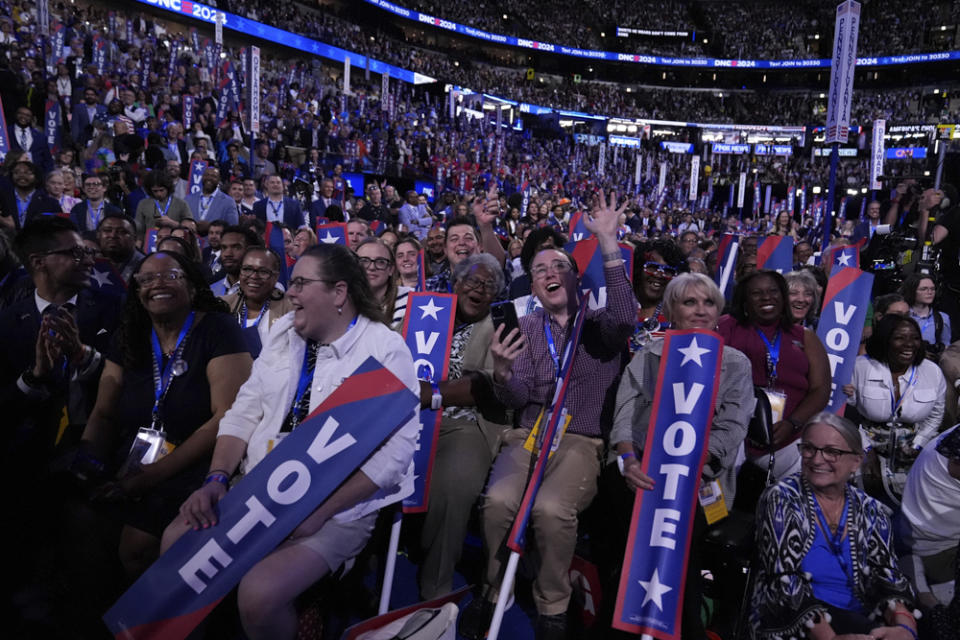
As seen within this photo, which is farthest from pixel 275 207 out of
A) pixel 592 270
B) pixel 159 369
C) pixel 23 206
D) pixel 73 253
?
pixel 159 369

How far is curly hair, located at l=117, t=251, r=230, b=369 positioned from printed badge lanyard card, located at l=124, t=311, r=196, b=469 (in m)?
0.05

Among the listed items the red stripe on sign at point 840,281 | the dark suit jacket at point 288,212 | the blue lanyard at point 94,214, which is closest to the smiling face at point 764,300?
the red stripe on sign at point 840,281

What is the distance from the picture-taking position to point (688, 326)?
2.85 meters

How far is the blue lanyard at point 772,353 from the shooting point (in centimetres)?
333

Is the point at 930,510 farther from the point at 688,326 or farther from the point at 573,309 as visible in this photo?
the point at 573,309

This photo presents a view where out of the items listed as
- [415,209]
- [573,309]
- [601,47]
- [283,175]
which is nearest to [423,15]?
[601,47]

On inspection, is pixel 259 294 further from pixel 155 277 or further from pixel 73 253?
pixel 155 277

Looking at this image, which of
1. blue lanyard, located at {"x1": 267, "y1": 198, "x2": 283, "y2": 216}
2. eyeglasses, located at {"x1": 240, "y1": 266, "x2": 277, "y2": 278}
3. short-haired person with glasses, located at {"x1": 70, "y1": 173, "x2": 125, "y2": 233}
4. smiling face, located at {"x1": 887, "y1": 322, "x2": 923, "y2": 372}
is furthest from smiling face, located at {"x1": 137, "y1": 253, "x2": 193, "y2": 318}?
blue lanyard, located at {"x1": 267, "y1": 198, "x2": 283, "y2": 216}

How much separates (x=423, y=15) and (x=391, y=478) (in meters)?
37.5

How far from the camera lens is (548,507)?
102 inches

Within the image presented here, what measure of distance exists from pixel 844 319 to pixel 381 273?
9.29ft

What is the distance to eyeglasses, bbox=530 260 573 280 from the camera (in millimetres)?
3092

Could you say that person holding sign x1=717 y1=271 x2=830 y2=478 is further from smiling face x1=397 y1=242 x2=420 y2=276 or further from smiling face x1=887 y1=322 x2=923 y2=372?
smiling face x1=397 y1=242 x2=420 y2=276

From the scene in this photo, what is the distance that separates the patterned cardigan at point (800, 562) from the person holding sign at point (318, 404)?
4.39ft
